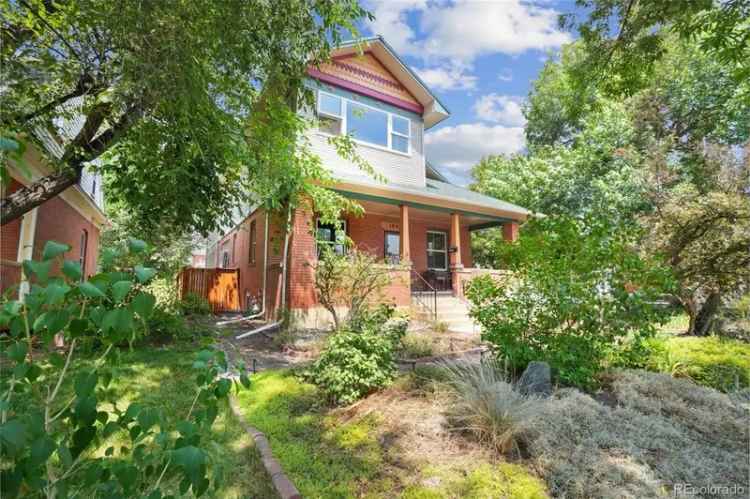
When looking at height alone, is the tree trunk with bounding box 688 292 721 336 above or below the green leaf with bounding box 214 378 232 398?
below

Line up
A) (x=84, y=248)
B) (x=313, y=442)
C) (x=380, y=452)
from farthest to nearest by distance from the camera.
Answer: (x=84, y=248), (x=313, y=442), (x=380, y=452)

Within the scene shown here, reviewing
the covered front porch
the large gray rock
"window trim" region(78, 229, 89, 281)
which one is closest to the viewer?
the large gray rock

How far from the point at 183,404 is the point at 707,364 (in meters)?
6.92

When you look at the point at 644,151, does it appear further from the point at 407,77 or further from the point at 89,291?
the point at 89,291

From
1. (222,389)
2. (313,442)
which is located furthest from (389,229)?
(222,389)

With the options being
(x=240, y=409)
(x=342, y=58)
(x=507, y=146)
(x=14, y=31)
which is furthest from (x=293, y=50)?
(x=507, y=146)

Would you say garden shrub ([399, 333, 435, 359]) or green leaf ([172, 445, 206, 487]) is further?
garden shrub ([399, 333, 435, 359])

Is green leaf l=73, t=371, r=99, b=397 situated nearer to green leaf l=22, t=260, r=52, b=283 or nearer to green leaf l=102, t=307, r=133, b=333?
green leaf l=102, t=307, r=133, b=333

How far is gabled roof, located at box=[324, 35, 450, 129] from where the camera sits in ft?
38.6

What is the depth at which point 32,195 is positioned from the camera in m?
5.07

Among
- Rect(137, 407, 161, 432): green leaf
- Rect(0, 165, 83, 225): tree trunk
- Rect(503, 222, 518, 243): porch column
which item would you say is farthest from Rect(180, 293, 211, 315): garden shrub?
Rect(137, 407, 161, 432): green leaf

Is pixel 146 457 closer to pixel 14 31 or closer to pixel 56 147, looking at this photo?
pixel 14 31

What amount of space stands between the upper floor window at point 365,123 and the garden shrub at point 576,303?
22.5 feet

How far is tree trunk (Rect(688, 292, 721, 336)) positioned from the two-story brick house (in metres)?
4.98
